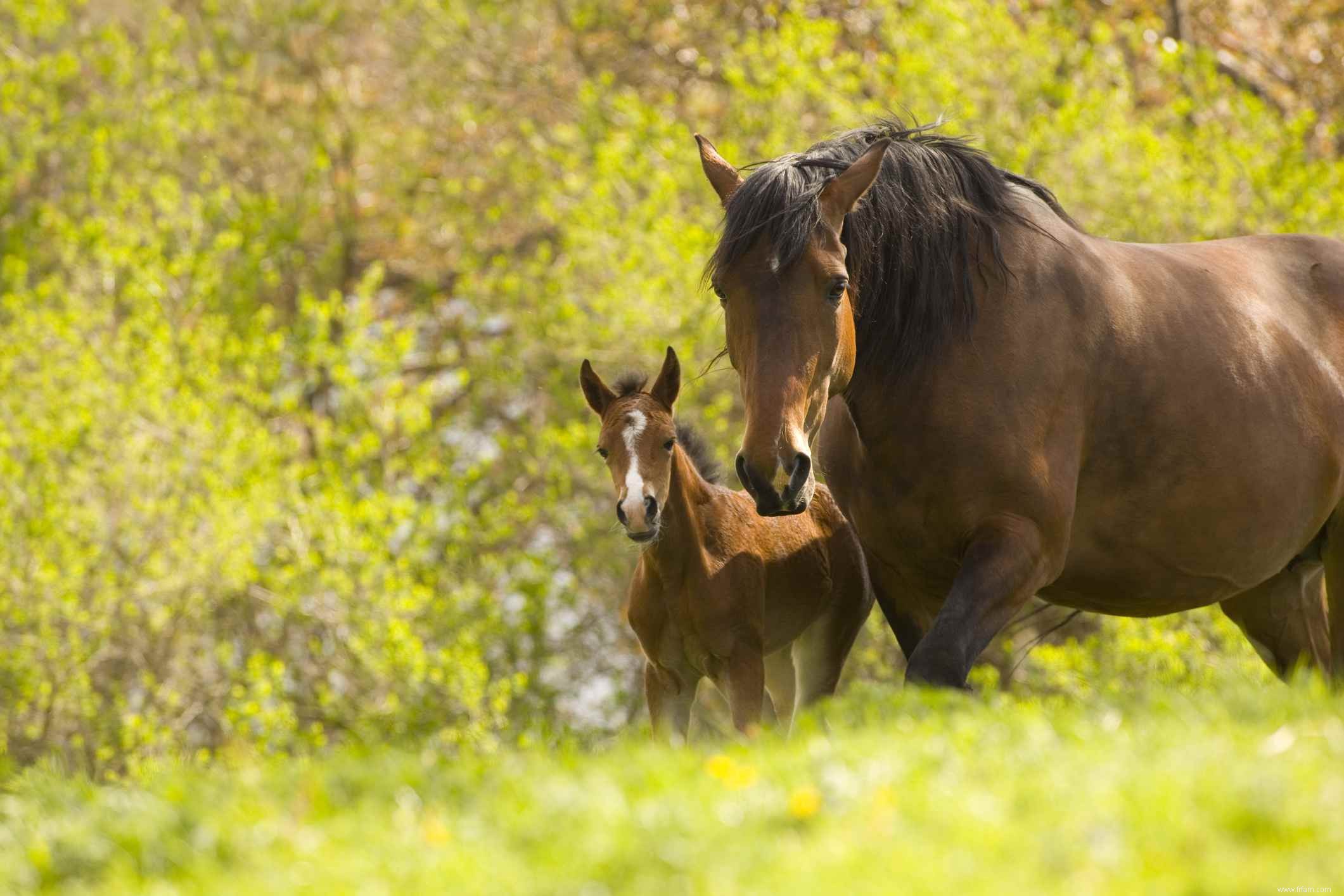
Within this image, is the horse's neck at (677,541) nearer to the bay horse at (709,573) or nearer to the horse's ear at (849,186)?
the bay horse at (709,573)

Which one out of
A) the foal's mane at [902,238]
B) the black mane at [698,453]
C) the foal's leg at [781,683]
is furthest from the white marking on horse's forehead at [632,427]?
the foal's leg at [781,683]

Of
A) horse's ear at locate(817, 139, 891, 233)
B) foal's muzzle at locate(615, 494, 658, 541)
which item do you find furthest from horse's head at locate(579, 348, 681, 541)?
horse's ear at locate(817, 139, 891, 233)

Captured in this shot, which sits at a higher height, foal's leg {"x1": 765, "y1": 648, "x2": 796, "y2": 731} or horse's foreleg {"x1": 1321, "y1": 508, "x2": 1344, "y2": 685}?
horse's foreleg {"x1": 1321, "y1": 508, "x2": 1344, "y2": 685}

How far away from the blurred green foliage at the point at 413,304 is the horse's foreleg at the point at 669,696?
598 centimetres

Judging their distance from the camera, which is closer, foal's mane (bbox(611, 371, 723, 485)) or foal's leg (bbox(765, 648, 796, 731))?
foal's mane (bbox(611, 371, 723, 485))

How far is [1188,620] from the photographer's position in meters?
13.7

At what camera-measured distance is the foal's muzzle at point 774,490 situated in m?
4.99

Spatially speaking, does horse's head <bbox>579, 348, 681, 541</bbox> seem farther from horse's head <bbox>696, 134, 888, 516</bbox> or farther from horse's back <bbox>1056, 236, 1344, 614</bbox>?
horse's back <bbox>1056, 236, 1344, 614</bbox>

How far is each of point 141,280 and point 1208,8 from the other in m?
13.0

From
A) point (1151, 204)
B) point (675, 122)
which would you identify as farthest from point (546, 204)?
point (1151, 204)

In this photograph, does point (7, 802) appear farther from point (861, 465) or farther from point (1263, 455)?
point (1263, 455)

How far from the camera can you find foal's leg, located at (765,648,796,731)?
791 centimetres

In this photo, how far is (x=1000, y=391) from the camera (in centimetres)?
548

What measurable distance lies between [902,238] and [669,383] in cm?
177
